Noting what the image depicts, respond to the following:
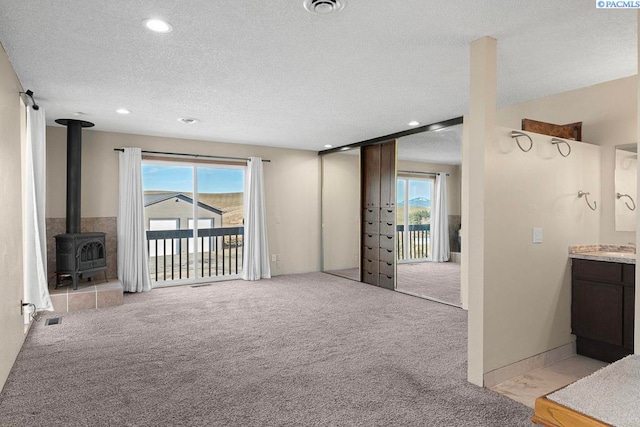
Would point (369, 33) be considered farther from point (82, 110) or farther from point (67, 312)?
point (67, 312)

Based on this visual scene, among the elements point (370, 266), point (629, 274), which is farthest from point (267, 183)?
point (629, 274)

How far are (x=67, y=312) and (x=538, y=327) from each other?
4918 millimetres

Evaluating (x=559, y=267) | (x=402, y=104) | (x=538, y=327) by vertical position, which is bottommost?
(x=538, y=327)

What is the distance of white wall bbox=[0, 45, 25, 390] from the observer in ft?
8.78

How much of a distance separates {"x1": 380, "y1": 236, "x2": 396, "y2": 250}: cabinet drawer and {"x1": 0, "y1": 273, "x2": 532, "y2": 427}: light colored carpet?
1230mm

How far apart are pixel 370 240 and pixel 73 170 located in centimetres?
436

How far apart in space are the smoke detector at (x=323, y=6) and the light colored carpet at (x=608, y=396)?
2.05 m

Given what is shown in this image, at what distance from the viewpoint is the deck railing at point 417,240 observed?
595 centimetres

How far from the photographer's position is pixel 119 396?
2488 mm

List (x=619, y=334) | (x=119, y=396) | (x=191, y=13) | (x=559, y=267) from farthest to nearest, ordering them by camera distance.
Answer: (x=559, y=267), (x=619, y=334), (x=119, y=396), (x=191, y=13)

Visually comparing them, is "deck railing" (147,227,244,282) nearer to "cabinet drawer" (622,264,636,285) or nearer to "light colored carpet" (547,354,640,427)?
"cabinet drawer" (622,264,636,285)

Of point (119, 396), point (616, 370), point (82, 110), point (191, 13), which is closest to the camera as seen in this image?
point (616, 370)

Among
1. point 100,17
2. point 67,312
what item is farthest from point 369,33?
point 67,312

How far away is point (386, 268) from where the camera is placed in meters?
5.97
